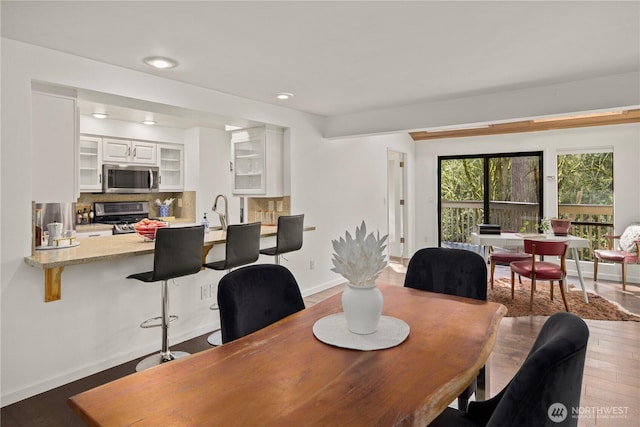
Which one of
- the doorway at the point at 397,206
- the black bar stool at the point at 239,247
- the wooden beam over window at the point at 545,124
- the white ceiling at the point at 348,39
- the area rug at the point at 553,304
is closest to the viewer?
the white ceiling at the point at 348,39

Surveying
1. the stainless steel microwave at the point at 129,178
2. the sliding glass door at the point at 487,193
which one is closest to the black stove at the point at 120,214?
the stainless steel microwave at the point at 129,178

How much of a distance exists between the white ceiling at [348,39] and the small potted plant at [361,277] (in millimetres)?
1281

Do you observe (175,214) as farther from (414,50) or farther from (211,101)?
(414,50)

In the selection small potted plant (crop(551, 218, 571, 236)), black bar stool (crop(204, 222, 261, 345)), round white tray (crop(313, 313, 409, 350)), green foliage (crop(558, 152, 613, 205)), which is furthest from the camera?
green foliage (crop(558, 152, 613, 205))

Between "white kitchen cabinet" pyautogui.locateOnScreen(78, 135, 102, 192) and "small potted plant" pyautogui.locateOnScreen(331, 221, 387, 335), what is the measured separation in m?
4.73

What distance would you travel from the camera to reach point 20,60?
243 centimetres

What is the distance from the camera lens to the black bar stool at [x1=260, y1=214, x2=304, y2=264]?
12.2 feet

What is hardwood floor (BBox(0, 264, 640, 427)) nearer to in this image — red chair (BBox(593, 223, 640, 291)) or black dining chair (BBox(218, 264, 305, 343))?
red chair (BBox(593, 223, 640, 291))

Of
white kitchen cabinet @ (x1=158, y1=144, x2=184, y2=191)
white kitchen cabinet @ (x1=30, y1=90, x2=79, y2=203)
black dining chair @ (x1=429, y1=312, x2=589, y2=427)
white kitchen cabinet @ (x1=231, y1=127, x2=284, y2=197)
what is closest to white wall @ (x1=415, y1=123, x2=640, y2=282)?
white kitchen cabinet @ (x1=231, y1=127, x2=284, y2=197)

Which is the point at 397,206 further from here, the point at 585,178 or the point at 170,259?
the point at 170,259

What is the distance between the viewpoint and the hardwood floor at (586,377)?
7.32 ft

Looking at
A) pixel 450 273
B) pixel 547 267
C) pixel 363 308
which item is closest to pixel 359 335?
pixel 363 308

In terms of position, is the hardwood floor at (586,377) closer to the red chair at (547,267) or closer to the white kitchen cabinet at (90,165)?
the red chair at (547,267)

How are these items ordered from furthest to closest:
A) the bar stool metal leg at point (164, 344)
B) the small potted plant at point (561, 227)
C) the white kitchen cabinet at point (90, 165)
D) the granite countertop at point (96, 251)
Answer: the white kitchen cabinet at point (90, 165) < the small potted plant at point (561, 227) < the bar stool metal leg at point (164, 344) < the granite countertop at point (96, 251)
